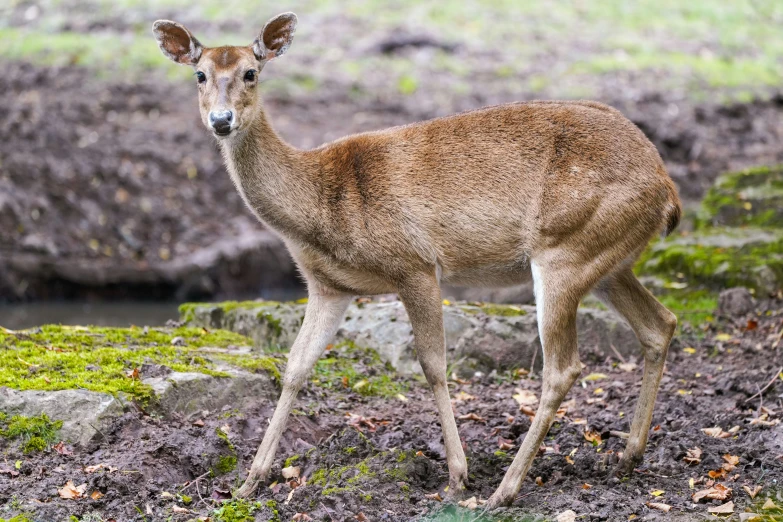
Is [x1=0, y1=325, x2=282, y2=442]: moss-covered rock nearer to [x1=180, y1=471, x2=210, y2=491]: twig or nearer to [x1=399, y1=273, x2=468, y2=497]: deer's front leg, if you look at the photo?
[x1=180, y1=471, x2=210, y2=491]: twig

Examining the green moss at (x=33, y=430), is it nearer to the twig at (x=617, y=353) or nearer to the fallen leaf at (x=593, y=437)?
the fallen leaf at (x=593, y=437)

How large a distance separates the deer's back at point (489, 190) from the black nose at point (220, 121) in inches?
31.4

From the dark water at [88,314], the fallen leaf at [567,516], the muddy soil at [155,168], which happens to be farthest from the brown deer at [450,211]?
the muddy soil at [155,168]

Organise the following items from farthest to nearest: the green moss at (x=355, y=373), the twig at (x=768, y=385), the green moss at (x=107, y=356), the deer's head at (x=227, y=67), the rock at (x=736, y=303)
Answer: the rock at (x=736, y=303) < the green moss at (x=355, y=373) < the twig at (x=768, y=385) < the green moss at (x=107, y=356) < the deer's head at (x=227, y=67)

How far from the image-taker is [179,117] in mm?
16469

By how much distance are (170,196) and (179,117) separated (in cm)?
220

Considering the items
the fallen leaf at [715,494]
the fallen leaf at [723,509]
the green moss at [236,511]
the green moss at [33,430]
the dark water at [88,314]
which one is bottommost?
the dark water at [88,314]

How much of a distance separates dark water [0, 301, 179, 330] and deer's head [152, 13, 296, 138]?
6.11 m

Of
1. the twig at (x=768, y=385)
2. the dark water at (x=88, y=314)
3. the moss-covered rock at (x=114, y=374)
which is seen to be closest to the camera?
the moss-covered rock at (x=114, y=374)

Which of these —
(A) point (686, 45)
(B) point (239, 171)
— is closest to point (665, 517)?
(B) point (239, 171)

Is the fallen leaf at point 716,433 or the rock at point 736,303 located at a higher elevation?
the fallen leaf at point 716,433

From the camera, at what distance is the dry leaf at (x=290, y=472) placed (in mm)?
5692

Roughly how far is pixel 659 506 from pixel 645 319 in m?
1.41

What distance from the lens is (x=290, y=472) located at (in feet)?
18.7
